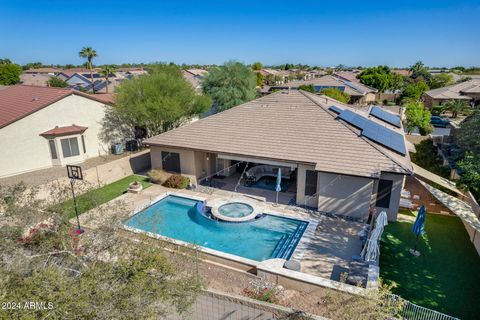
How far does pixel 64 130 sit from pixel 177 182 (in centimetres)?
1362

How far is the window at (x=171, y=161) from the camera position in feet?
Answer: 86.7

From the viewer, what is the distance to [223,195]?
940 inches

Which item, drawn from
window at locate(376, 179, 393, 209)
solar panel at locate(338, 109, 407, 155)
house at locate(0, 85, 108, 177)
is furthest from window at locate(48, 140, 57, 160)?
window at locate(376, 179, 393, 209)

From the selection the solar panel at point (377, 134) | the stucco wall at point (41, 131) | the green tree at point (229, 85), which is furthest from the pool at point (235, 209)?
the green tree at point (229, 85)

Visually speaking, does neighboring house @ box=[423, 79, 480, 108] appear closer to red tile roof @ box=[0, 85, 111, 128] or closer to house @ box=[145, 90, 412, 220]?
house @ box=[145, 90, 412, 220]

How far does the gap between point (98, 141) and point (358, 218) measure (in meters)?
27.9

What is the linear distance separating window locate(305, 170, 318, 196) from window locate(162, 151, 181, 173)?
37.8 ft

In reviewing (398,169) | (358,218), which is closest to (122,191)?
(358,218)

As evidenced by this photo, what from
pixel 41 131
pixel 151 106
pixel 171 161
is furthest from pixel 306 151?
pixel 41 131

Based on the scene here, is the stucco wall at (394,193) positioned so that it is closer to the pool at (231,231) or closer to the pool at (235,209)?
the pool at (231,231)

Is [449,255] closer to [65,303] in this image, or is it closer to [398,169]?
[398,169]

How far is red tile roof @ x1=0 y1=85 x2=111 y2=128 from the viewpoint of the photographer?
89.5ft

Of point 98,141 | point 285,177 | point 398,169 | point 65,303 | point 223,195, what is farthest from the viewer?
point 98,141

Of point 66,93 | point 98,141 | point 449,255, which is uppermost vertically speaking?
point 66,93
